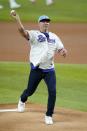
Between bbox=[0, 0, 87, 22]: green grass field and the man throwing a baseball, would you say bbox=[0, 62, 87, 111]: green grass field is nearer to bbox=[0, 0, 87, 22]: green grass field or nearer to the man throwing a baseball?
the man throwing a baseball

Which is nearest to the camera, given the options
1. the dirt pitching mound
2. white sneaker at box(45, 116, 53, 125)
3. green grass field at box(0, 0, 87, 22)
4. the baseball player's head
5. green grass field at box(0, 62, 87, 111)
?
the dirt pitching mound

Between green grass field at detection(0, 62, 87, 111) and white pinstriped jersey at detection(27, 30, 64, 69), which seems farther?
green grass field at detection(0, 62, 87, 111)

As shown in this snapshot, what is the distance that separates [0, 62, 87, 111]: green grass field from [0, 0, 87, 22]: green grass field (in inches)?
344

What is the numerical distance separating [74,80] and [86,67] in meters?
2.03

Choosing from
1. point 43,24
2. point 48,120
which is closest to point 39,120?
point 48,120

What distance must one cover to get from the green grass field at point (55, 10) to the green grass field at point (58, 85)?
8.73m

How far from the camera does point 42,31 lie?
9781mm

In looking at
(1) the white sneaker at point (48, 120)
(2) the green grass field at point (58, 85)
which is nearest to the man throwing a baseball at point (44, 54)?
(1) the white sneaker at point (48, 120)

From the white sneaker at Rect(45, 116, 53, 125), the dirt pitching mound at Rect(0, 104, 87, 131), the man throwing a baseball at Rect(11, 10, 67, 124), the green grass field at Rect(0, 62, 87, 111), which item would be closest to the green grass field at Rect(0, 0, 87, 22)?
the green grass field at Rect(0, 62, 87, 111)

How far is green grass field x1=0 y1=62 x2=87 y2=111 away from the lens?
12.3 meters

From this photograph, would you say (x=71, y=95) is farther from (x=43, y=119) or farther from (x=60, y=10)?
(x=60, y=10)

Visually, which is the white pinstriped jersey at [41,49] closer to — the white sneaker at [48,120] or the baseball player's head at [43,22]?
the baseball player's head at [43,22]

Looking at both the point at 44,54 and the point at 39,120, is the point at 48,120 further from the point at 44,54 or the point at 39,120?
the point at 44,54

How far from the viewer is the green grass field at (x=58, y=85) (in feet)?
40.4
